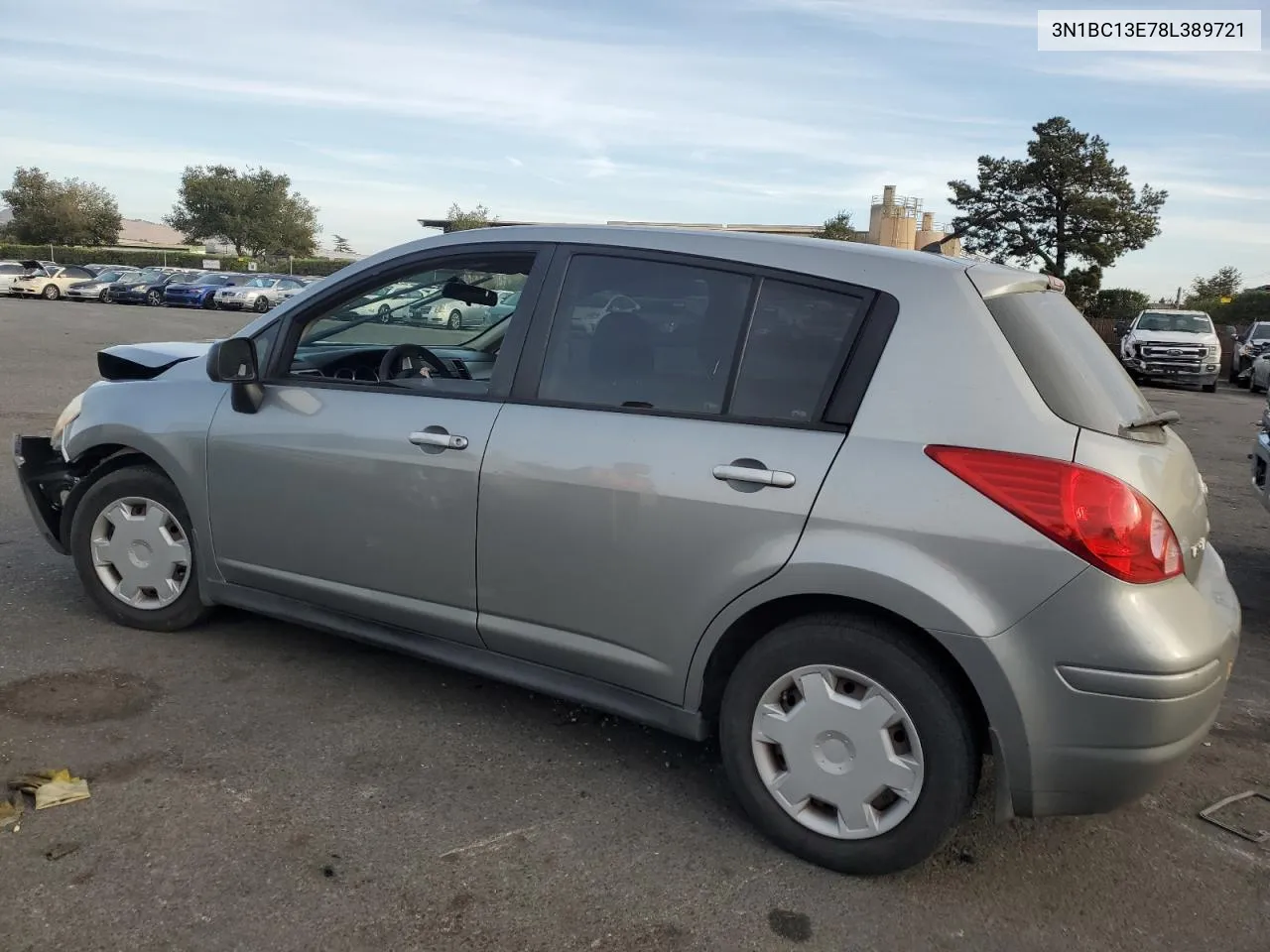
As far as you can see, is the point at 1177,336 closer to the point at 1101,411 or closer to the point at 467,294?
the point at 467,294

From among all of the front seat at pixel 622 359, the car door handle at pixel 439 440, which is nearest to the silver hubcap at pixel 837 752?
the front seat at pixel 622 359

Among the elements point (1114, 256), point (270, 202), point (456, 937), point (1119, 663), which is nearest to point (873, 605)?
point (1119, 663)

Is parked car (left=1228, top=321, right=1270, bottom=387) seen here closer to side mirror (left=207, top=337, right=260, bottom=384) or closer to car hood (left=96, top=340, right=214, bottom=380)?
car hood (left=96, top=340, right=214, bottom=380)

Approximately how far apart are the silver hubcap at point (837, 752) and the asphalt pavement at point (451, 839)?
0.60 feet

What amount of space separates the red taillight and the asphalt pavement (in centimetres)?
36

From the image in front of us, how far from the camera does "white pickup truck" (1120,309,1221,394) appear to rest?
24391 millimetres

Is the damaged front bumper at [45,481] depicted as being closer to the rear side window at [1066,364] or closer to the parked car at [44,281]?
the rear side window at [1066,364]

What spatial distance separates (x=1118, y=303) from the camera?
44.3m

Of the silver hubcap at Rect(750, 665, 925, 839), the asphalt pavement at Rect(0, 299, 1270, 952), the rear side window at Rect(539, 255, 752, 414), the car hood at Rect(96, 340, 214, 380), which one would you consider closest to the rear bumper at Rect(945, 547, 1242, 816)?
the silver hubcap at Rect(750, 665, 925, 839)

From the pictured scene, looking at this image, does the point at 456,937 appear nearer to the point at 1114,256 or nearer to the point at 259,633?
the point at 259,633

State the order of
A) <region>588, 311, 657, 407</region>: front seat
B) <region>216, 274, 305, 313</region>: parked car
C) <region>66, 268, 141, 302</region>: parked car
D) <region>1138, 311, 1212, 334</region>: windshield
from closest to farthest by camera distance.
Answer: <region>588, 311, 657, 407</region>: front seat < <region>1138, 311, 1212, 334</region>: windshield < <region>216, 274, 305, 313</region>: parked car < <region>66, 268, 141, 302</region>: parked car

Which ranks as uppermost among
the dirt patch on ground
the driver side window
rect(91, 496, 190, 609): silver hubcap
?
the driver side window

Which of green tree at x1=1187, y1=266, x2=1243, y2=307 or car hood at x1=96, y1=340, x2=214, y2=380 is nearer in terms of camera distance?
car hood at x1=96, y1=340, x2=214, y2=380

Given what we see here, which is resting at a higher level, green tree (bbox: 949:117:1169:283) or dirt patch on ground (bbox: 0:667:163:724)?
green tree (bbox: 949:117:1169:283)
